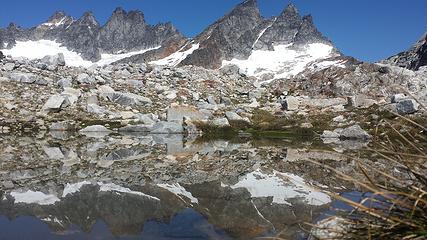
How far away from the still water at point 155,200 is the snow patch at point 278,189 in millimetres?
32

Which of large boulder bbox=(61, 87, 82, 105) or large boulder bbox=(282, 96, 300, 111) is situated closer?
large boulder bbox=(61, 87, 82, 105)

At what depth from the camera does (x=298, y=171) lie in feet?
65.1

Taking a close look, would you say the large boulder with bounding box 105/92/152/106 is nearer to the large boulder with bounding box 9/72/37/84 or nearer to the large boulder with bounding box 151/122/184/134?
the large boulder with bounding box 9/72/37/84

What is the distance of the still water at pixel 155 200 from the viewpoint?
32.7 feet

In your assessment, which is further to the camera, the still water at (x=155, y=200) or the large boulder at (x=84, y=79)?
the large boulder at (x=84, y=79)

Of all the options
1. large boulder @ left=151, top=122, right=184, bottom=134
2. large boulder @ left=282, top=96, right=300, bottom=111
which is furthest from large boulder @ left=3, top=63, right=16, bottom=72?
large boulder @ left=282, top=96, right=300, bottom=111

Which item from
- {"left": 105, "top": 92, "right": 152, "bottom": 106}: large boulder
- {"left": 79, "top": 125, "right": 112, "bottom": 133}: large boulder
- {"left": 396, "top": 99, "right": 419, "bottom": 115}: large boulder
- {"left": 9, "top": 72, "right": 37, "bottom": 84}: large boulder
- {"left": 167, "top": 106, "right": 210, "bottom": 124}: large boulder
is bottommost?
{"left": 79, "top": 125, "right": 112, "bottom": 133}: large boulder

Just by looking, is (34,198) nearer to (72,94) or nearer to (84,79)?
(72,94)

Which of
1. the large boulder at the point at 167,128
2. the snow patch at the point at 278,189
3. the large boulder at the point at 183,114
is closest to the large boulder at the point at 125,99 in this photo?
the large boulder at the point at 183,114

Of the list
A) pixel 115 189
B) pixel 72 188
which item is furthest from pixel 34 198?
pixel 115 189

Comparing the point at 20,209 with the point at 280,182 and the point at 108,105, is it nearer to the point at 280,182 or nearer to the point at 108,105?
the point at 280,182

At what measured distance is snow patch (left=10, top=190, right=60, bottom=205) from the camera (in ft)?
41.2

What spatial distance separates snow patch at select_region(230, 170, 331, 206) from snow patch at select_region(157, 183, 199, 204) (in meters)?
1.88

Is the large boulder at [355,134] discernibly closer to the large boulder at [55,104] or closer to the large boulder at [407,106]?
the large boulder at [407,106]
